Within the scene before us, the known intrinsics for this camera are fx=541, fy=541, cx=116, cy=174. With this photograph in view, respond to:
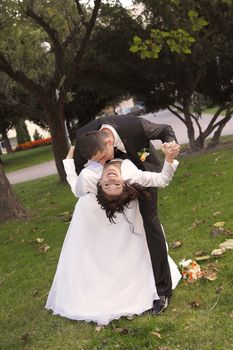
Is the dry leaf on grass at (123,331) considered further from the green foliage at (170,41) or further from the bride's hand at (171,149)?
the green foliage at (170,41)

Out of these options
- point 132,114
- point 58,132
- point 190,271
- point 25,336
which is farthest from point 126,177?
point 58,132

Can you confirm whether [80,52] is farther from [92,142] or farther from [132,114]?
[92,142]

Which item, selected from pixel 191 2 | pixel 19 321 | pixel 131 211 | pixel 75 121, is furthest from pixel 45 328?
pixel 75 121

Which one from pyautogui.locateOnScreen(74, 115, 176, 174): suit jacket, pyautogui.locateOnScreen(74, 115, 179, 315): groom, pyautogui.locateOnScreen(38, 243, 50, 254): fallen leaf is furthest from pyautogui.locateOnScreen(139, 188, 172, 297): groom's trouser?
pyautogui.locateOnScreen(38, 243, 50, 254): fallen leaf

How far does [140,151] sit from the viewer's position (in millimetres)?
4773

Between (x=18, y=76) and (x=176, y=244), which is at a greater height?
(x=18, y=76)

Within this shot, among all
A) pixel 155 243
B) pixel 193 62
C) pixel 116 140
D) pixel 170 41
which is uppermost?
pixel 170 41

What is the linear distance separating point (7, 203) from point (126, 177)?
5771 millimetres

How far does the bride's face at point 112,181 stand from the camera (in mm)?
4504

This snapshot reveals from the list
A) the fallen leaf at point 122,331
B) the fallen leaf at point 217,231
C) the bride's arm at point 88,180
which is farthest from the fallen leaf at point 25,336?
the fallen leaf at point 217,231

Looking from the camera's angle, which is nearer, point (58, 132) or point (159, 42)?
point (159, 42)

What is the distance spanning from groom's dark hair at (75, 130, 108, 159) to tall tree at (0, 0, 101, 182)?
8811 mm

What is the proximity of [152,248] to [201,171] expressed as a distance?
23.0 feet

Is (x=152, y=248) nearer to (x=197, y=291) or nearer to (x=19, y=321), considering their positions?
(x=197, y=291)
